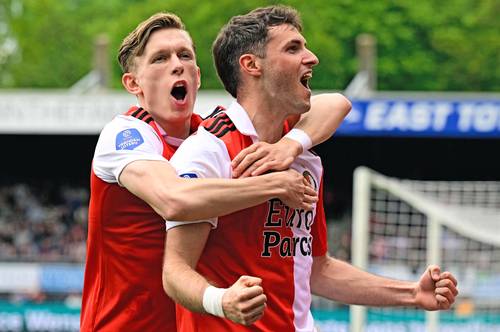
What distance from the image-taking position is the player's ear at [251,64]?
4.27 meters

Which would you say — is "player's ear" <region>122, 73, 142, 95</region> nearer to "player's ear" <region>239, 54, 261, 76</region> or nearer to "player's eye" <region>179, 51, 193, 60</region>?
"player's eye" <region>179, 51, 193, 60</region>

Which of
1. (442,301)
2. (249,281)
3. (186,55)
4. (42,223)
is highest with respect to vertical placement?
(42,223)

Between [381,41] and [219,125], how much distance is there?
36.5m

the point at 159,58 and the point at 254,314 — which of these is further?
the point at 159,58

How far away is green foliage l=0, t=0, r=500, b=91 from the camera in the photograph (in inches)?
1526

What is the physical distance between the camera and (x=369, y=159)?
22.5m

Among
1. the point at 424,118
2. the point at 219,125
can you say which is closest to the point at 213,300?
the point at 219,125

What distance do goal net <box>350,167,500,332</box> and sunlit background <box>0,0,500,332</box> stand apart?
27mm

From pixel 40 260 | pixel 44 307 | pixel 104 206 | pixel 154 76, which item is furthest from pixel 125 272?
pixel 40 260

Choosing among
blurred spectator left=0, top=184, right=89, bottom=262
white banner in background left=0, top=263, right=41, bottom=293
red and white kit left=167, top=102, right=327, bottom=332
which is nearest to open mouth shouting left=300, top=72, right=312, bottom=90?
red and white kit left=167, top=102, right=327, bottom=332

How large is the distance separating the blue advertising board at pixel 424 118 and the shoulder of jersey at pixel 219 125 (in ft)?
48.6

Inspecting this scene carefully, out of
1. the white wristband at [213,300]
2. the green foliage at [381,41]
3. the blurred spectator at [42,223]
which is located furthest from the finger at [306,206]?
the green foliage at [381,41]

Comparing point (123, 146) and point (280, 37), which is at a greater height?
point (280, 37)

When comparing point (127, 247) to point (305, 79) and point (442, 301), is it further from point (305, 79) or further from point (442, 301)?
point (442, 301)
